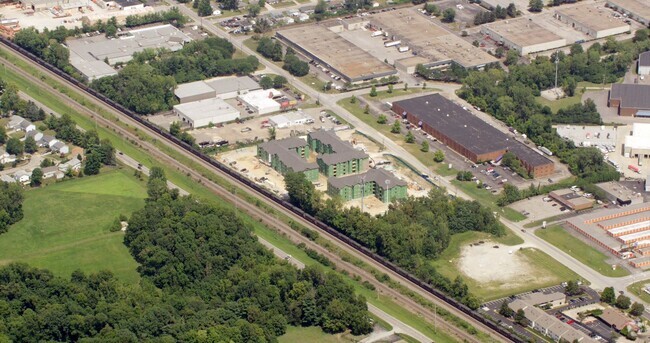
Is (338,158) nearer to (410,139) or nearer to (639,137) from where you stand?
(410,139)

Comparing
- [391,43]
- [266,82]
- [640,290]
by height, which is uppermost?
[640,290]


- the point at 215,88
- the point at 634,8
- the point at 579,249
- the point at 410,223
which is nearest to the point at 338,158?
the point at 410,223

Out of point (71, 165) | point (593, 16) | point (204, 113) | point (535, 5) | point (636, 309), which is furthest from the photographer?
point (535, 5)

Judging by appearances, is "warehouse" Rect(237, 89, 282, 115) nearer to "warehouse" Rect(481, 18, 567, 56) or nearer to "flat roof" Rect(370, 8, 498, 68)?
"flat roof" Rect(370, 8, 498, 68)

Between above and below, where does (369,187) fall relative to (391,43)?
above

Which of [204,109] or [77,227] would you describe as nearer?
[77,227]

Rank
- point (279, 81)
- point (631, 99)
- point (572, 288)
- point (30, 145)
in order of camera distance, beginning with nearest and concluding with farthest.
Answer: point (572, 288), point (30, 145), point (631, 99), point (279, 81)

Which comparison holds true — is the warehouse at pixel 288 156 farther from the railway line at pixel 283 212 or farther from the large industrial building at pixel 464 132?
the large industrial building at pixel 464 132

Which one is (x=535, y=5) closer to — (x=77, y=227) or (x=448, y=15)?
(x=448, y=15)
